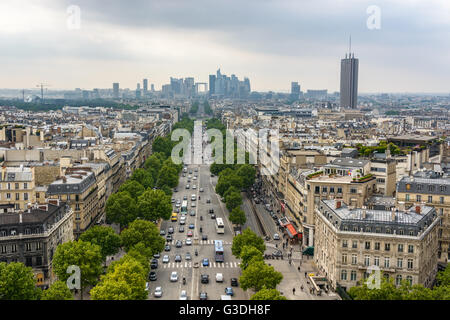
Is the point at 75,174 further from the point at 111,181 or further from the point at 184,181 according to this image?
the point at 184,181

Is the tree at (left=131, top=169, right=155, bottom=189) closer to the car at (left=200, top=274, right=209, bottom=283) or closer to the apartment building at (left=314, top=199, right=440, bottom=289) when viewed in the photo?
the car at (left=200, top=274, right=209, bottom=283)

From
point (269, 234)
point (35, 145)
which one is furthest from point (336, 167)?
point (35, 145)

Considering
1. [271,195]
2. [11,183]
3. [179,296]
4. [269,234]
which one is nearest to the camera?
[179,296]

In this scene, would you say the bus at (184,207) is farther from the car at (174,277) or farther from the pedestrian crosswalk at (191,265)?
the car at (174,277)

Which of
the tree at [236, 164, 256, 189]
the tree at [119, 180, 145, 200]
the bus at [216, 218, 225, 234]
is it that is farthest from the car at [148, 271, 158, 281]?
the tree at [236, 164, 256, 189]

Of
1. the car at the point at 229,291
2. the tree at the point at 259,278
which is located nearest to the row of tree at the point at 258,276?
the tree at the point at 259,278
